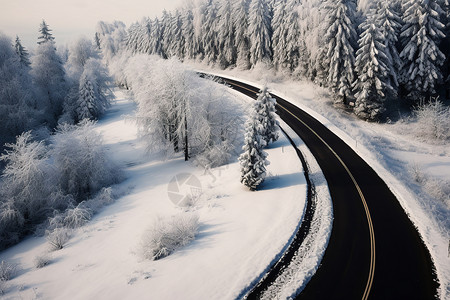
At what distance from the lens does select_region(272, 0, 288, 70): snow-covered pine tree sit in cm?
5262

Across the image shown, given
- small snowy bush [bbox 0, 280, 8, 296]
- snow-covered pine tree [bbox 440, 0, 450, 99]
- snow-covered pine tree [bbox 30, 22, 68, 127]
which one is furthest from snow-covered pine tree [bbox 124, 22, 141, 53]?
small snowy bush [bbox 0, 280, 8, 296]

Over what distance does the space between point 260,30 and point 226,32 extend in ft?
32.0

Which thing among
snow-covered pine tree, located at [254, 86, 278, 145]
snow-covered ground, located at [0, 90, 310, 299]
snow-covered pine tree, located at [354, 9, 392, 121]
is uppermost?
snow-covered pine tree, located at [354, 9, 392, 121]

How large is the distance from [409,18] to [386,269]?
3522 cm

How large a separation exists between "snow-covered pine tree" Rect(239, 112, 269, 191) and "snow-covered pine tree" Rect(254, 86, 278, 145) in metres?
5.98

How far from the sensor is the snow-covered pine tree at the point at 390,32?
113 ft

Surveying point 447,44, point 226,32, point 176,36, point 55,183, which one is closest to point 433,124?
point 447,44

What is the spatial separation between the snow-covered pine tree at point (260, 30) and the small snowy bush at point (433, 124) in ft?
105

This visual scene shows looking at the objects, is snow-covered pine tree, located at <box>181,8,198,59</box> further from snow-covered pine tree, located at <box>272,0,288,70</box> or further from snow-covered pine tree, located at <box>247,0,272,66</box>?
snow-covered pine tree, located at <box>272,0,288,70</box>

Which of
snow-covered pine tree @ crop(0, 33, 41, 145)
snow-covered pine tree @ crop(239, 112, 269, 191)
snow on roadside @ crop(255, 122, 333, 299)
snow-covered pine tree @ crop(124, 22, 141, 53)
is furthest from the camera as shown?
snow-covered pine tree @ crop(124, 22, 141, 53)

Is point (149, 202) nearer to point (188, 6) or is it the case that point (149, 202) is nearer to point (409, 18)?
point (409, 18)

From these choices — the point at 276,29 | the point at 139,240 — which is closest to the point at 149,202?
the point at 139,240

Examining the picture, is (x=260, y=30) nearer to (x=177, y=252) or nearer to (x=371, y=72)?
(x=371, y=72)

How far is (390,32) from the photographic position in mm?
35031
